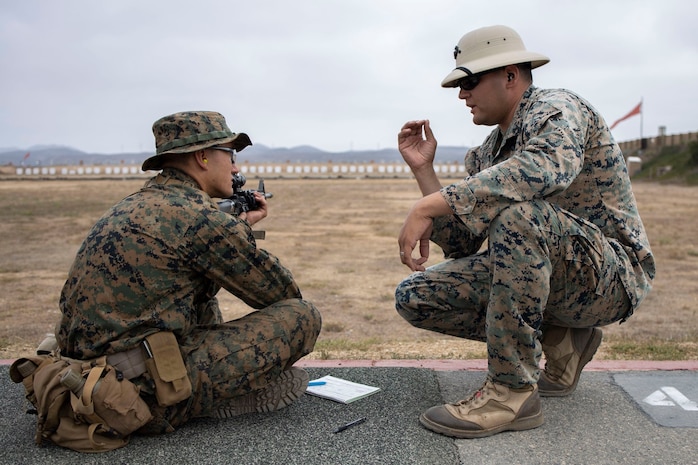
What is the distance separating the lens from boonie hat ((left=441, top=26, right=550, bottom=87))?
9.62ft

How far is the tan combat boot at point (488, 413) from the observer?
2787mm

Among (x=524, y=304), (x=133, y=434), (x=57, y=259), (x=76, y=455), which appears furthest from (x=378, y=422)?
(x=57, y=259)

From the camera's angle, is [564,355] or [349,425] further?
[564,355]

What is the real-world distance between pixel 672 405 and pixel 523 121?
1343 millimetres

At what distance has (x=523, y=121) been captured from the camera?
289 centimetres

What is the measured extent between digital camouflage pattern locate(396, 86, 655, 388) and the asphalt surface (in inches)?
11.3

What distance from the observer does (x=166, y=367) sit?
2.64 metres

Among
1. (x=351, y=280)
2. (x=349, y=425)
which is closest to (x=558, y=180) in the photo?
(x=349, y=425)

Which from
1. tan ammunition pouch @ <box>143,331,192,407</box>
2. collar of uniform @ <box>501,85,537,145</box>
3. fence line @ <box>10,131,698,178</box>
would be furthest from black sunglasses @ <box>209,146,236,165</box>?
fence line @ <box>10,131,698,178</box>

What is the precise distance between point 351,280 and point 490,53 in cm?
525

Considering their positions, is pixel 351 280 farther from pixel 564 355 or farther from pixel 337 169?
Answer: pixel 337 169

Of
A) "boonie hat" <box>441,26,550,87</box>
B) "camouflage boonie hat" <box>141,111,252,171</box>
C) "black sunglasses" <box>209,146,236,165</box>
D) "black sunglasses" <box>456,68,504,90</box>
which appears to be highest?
"boonie hat" <box>441,26,550,87</box>

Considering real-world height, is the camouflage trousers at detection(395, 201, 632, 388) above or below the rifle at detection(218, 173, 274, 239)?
below

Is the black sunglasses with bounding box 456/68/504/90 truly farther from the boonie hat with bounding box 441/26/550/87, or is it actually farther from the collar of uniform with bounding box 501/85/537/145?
the collar of uniform with bounding box 501/85/537/145
